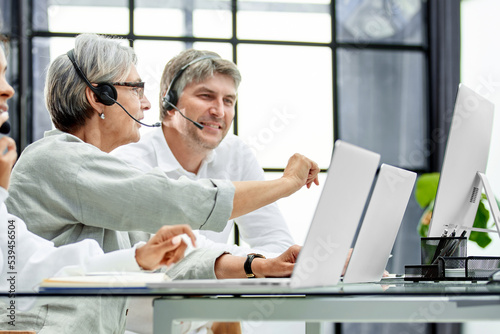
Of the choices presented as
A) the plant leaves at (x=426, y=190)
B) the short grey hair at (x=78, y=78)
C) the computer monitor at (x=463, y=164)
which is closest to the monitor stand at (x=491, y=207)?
the computer monitor at (x=463, y=164)

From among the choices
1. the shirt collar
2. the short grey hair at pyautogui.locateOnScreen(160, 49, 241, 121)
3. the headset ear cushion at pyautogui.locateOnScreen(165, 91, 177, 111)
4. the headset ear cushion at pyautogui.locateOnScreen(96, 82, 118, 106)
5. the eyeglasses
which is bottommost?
the shirt collar

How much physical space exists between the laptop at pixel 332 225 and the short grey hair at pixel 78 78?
735mm

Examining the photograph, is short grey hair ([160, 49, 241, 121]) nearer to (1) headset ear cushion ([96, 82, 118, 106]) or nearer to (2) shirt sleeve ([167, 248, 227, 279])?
(1) headset ear cushion ([96, 82, 118, 106])

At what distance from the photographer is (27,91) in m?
3.70

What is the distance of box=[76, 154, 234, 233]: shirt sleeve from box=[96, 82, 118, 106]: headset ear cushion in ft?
0.81

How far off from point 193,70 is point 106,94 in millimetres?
833

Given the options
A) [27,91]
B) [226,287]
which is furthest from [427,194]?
[226,287]

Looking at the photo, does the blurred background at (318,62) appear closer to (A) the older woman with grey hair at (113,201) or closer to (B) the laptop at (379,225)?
(A) the older woman with grey hair at (113,201)

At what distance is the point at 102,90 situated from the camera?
1512 mm

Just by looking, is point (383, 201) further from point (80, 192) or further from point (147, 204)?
point (80, 192)

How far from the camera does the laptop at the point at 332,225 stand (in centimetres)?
89

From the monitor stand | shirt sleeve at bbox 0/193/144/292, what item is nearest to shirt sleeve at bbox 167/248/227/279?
shirt sleeve at bbox 0/193/144/292

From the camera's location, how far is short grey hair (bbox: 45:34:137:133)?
1.50m

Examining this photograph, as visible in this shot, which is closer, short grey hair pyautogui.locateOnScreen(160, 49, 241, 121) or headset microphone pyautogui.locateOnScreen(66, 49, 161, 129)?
headset microphone pyautogui.locateOnScreen(66, 49, 161, 129)
